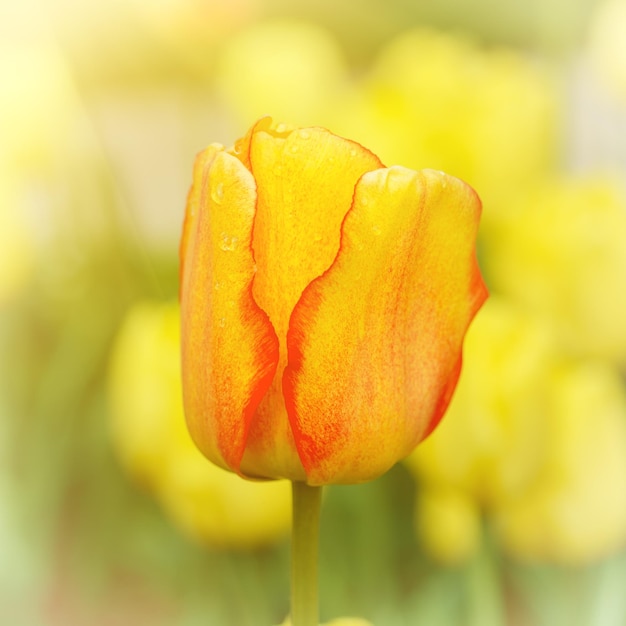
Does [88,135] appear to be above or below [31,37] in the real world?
below

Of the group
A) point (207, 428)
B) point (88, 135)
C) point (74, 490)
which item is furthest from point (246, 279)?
point (74, 490)

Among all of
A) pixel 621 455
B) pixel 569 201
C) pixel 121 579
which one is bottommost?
pixel 121 579

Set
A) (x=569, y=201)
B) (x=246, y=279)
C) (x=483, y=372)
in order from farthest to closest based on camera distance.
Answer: (x=569, y=201), (x=483, y=372), (x=246, y=279)

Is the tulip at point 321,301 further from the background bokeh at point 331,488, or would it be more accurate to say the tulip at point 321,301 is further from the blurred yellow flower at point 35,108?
the blurred yellow flower at point 35,108

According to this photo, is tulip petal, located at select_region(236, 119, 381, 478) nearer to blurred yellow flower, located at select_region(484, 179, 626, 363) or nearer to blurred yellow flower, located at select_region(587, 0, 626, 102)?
blurred yellow flower, located at select_region(484, 179, 626, 363)

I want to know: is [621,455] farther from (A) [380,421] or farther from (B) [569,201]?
(A) [380,421]

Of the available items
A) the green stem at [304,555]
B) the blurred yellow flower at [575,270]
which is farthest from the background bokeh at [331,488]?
the green stem at [304,555]

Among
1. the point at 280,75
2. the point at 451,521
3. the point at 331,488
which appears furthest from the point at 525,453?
the point at 280,75
